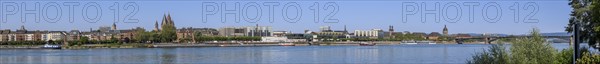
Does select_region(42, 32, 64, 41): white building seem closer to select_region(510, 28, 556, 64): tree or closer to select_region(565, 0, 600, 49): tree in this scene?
select_region(510, 28, 556, 64): tree

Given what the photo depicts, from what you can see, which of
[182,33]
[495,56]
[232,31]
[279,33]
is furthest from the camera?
[279,33]

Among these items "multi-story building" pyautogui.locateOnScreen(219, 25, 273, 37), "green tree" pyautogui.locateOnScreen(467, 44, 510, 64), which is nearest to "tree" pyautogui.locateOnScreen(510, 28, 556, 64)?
"green tree" pyautogui.locateOnScreen(467, 44, 510, 64)

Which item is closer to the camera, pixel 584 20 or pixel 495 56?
pixel 584 20

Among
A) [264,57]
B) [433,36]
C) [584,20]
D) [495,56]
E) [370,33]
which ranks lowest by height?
[264,57]

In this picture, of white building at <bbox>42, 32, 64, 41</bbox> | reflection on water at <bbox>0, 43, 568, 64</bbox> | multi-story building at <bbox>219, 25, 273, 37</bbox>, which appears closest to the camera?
reflection on water at <bbox>0, 43, 568, 64</bbox>

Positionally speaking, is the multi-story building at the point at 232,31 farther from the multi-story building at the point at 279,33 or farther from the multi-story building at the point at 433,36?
the multi-story building at the point at 433,36

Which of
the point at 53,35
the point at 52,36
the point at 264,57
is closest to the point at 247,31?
the point at 53,35

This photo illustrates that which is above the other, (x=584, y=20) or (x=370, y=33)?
(x=584, y=20)

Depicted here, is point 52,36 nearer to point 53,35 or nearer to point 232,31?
point 53,35

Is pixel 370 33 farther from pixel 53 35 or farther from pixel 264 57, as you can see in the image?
pixel 264 57

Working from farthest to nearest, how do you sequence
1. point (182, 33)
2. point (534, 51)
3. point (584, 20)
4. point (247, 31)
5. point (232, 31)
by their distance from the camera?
point (247, 31)
point (232, 31)
point (182, 33)
point (534, 51)
point (584, 20)

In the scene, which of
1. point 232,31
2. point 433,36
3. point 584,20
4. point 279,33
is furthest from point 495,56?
point 279,33

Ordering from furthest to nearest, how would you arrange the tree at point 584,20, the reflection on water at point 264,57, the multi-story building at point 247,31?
the multi-story building at point 247,31 → the reflection on water at point 264,57 → the tree at point 584,20

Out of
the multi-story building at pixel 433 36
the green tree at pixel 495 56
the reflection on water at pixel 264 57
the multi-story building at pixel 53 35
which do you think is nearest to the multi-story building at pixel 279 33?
the multi-story building at pixel 433 36
